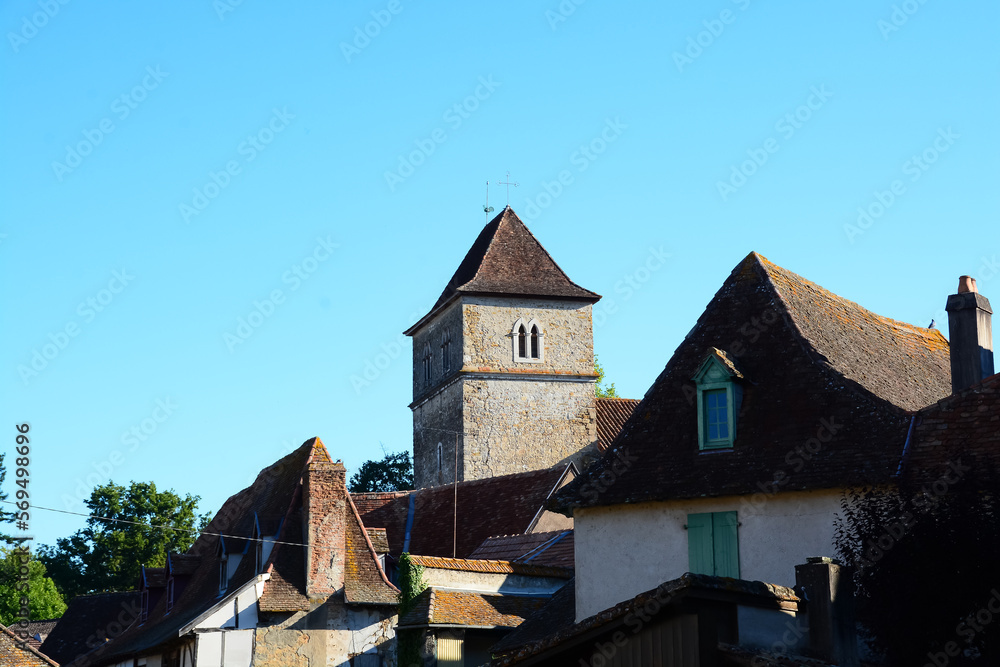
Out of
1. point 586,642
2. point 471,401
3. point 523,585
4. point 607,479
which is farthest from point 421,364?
point 586,642

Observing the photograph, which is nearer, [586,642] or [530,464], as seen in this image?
[586,642]

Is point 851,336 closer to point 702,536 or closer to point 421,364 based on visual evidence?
point 702,536

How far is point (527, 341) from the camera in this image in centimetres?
5156

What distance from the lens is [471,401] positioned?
50312mm

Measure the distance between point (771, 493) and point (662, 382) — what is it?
3441 millimetres

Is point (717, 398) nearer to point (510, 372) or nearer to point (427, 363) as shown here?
point (510, 372)

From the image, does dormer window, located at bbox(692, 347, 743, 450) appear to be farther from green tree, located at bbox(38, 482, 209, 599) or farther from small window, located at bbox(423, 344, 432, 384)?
green tree, located at bbox(38, 482, 209, 599)

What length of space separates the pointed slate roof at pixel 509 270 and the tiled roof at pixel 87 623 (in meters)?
17.4

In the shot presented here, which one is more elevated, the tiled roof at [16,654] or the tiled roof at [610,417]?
the tiled roof at [610,417]

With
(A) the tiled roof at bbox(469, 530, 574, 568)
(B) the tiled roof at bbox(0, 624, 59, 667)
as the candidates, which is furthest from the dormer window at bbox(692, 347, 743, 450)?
(B) the tiled roof at bbox(0, 624, 59, 667)

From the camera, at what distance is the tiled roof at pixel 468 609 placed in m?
22.2

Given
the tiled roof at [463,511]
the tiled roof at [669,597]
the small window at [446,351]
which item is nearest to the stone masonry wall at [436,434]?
the small window at [446,351]

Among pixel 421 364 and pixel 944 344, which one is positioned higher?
pixel 421 364

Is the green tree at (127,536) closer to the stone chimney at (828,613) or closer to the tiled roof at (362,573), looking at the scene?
the tiled roof at (362,573)
